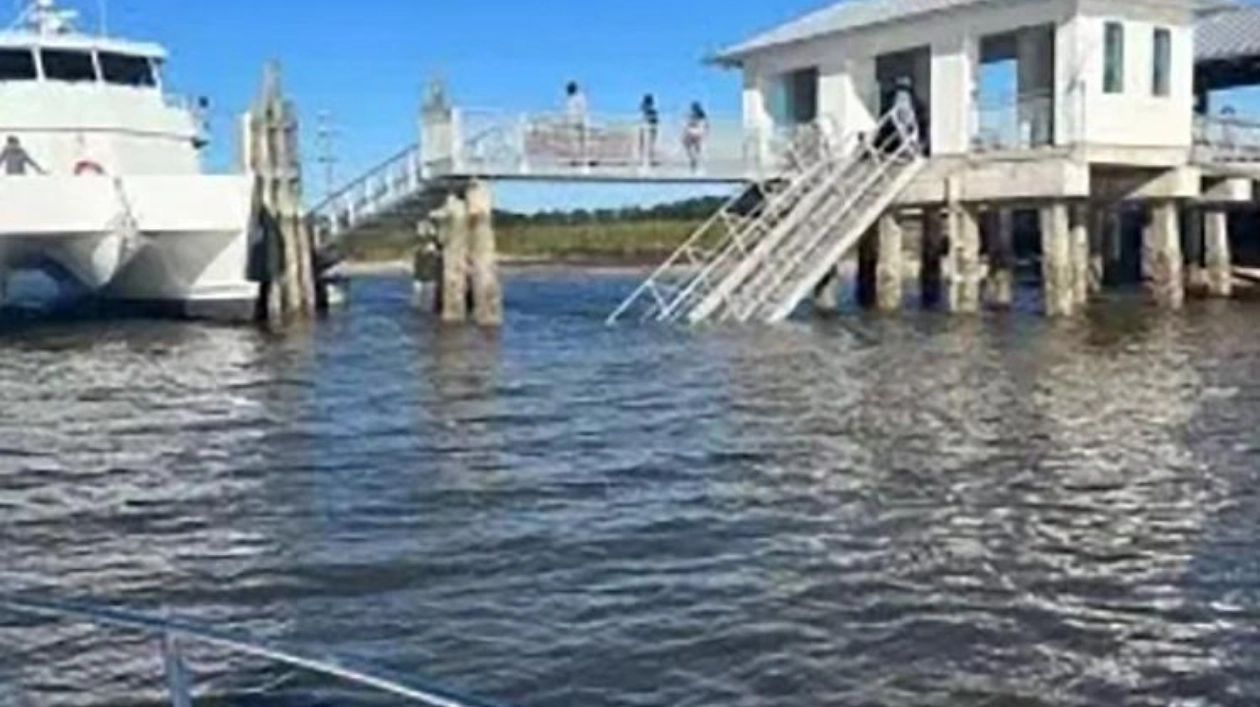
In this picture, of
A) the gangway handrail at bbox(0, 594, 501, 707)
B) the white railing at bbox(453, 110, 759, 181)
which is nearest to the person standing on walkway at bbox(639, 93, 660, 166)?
the white railing at bbox(453, 110, 759, 181)

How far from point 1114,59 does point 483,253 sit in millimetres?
11662

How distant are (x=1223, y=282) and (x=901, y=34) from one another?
10670 mm

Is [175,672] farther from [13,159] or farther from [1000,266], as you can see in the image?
[1000,266]

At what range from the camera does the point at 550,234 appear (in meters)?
108

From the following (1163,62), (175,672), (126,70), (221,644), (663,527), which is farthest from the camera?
(126,70)

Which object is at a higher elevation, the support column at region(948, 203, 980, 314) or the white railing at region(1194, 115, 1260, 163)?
the white railing at region(1194, 115, 1260, 163)

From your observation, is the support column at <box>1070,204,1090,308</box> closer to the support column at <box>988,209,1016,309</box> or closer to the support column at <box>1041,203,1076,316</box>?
the support column at <box>1041,203,1076,316</box>

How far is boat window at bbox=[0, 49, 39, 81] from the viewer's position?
108 feet

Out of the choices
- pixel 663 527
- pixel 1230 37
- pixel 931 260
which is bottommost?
pixel 663 527

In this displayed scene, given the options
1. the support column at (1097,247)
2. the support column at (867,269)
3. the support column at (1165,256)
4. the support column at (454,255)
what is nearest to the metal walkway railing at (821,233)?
the support column at (867,269)

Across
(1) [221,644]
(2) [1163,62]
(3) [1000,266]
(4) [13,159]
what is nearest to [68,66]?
(4) [13,159]

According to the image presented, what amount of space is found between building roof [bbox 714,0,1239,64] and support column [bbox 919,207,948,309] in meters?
4.02

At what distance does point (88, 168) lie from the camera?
31688mm

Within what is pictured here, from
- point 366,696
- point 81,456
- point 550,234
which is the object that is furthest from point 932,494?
point 550,234
